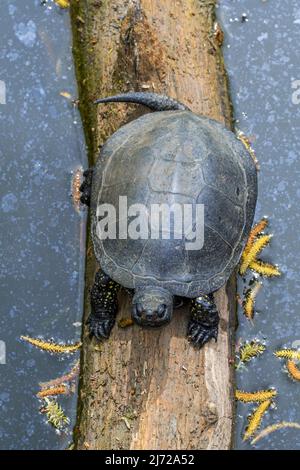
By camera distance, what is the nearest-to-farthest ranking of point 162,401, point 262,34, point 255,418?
1. point 162,401
2. point 255,418
3. point 262,34

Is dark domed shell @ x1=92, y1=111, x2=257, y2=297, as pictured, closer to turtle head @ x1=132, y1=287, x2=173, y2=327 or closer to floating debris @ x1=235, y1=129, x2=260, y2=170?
turtle head @ x1=132, y1=287, x2=173, y2=327

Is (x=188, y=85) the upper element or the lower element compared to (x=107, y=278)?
upper

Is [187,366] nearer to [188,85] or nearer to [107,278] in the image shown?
[107,278]

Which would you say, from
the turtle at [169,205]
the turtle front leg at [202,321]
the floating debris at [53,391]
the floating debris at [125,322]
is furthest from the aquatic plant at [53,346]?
the turtle front leg at [202,321]

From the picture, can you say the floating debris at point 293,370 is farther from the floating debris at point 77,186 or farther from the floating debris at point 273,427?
the floating debris at point 77,186

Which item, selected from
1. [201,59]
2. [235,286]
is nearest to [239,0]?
[201,59]
